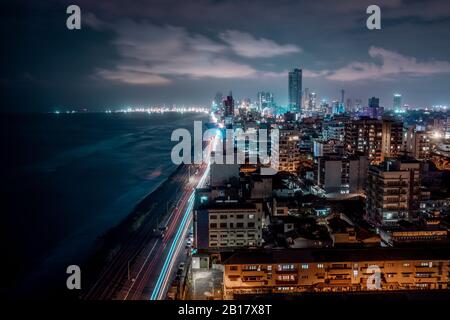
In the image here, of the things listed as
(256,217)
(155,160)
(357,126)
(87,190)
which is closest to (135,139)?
(155,160)

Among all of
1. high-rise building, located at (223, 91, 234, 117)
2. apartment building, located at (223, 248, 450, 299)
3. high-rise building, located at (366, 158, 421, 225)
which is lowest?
apartment building, located at (223, 248, 450, 299)

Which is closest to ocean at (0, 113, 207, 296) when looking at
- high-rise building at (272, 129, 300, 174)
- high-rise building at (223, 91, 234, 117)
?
high-rise building at (272, 129, 300, 174)

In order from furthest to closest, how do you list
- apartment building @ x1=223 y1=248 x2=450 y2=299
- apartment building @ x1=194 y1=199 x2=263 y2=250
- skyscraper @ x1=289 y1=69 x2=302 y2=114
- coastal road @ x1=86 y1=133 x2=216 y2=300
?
skyscraper @ x1=289 y1=69 x2=302 y2=114
apartment building @ x1=194 y1=199 x2=263 y2=250
coastal road @ x1=86 y1=133 x2=216 y2=300
apartment building @ x1=223 y1=248 x2=450 y2=299

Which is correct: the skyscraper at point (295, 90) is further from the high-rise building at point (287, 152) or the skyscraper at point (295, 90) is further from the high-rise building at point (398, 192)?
the high-rise building at point (398, 192)

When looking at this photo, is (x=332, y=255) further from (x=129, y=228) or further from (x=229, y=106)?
(x=229, y=106)

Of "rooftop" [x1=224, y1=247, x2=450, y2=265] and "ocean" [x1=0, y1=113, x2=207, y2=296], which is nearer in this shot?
"rooftop" [x1=224, y1=247, x2=450, y2=265]

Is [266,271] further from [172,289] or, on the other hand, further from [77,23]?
[77,23]

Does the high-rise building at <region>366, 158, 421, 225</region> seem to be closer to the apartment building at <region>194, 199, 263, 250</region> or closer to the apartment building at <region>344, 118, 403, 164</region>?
the apartment building at <region>194, 199, 263, 250</region>
